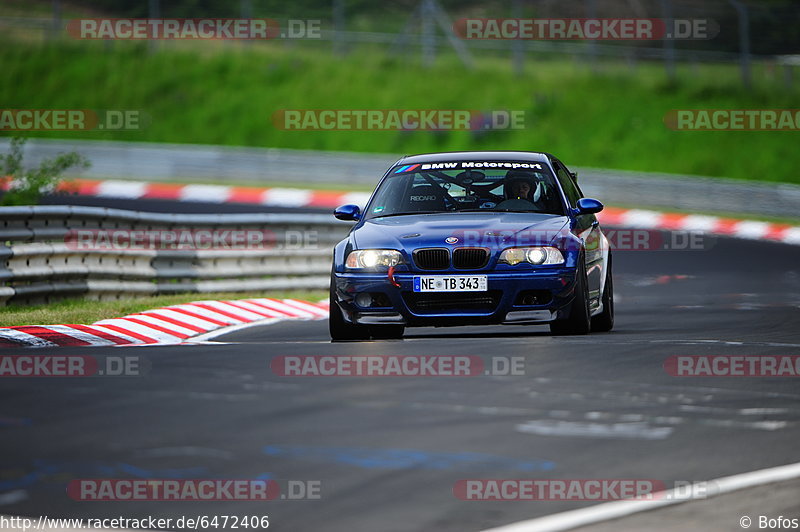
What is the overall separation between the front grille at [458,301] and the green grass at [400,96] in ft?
92.4

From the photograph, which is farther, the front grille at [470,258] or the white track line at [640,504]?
the front grille at [470,258]

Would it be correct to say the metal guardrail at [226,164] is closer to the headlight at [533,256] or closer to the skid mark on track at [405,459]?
the headlight at [533,256]

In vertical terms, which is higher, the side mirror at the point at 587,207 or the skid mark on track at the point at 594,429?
the side mirror at the point at 587,207

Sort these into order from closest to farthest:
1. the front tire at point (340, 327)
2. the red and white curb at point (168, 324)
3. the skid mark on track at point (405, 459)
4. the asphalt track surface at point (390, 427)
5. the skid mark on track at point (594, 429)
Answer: the asphalt track surface at point (390, 427) → the skid mark on track at point (405, 459) → the skid mark on track at point (594, 429) → the front tire at point (340, 327) → the red and white curb at point (168, 324)

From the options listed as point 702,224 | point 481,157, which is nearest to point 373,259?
point 481,157

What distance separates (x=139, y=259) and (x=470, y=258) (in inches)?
247

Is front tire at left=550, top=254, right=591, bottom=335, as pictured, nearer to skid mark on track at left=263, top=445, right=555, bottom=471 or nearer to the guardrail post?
skid mark on track at left=263, top=445, right=555, bottom=471

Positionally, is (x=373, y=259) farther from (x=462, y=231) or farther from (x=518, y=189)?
(x=518, y=189)

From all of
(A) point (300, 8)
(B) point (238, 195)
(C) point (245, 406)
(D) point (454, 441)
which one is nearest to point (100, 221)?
(C) point (245, 406)

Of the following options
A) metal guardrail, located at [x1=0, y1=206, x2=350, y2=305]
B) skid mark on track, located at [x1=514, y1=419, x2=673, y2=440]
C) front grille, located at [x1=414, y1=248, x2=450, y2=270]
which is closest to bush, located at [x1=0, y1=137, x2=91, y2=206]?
metal guardrail, located at [x1=0, y1=206, x2=350, y2=305]

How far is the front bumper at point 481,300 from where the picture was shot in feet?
33.4

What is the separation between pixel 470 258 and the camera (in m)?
10.2

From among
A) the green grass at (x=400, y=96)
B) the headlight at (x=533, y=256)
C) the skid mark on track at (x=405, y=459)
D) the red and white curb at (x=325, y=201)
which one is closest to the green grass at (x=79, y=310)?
the headlight at (x=533, y=256)

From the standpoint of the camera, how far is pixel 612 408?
7512 millimetres
